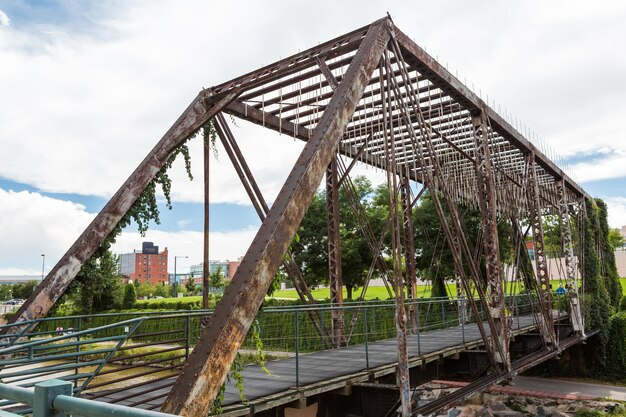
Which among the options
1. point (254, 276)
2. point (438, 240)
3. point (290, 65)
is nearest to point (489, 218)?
point (290, 65)

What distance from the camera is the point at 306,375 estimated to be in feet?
24.4

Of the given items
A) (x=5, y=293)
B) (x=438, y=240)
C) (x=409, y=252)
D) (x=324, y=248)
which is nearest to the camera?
(x=409, y=252)

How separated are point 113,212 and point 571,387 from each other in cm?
1827

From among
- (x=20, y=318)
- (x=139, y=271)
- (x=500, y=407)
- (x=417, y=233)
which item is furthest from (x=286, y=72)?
(x=139, y=271)

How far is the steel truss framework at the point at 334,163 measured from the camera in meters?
4.47

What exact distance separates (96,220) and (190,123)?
8.80 ft

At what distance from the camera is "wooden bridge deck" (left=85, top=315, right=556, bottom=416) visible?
18.9 ft

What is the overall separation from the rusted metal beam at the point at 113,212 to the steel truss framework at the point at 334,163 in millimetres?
19

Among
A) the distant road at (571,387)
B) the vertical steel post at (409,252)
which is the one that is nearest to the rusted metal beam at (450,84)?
the vertical steel post at (409,252)

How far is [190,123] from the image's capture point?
9.66 m

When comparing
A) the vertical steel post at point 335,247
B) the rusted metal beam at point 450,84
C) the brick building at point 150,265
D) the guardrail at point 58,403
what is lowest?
the guardrail at point 58,403

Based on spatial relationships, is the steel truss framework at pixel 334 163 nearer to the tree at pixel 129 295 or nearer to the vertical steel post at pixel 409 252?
the vertical steel post at pixel 409 252

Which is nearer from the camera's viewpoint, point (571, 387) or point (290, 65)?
point (290, 65)

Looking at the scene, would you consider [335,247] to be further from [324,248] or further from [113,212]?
[324,248]
